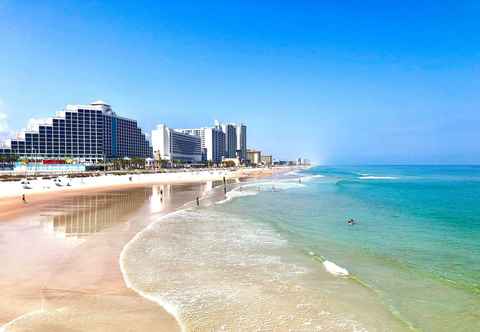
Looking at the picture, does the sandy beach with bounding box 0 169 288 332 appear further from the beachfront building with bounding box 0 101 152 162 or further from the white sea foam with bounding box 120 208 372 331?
the beachfront building with bounding box 0 101 152 162

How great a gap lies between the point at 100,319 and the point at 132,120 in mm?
142651

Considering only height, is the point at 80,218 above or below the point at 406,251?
above

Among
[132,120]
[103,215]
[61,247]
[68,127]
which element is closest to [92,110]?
[68,127]

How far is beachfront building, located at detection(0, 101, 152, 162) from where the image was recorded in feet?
362

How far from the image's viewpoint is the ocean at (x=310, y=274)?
22.7 ft

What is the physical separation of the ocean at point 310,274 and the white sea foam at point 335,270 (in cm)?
3

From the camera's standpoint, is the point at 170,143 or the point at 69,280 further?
the point at 170,143

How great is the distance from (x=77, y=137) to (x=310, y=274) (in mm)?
127800

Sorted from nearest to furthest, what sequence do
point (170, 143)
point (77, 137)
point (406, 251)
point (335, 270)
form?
point (335, 270) → point (406, 251) → point (77, 137) → point (170, 143)

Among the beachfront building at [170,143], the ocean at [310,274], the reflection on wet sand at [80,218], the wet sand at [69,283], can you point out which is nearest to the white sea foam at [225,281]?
the ocean at [310,274]

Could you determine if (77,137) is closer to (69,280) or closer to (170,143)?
(170,143)

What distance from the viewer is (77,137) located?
117875mm

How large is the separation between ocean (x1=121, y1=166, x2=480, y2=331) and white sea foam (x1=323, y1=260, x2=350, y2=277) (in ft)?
0.11

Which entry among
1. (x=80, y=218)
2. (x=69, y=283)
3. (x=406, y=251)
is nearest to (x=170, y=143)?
(x=80, y=218)
